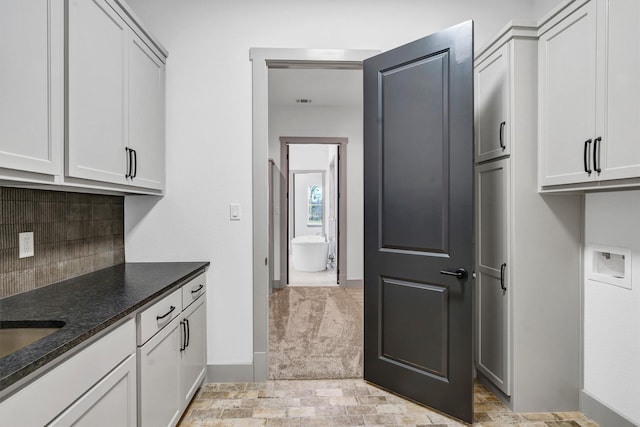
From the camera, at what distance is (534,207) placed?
6.88ft

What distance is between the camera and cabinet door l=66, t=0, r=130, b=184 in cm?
150

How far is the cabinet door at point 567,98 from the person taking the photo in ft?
5.67

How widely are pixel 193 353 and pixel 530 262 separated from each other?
2.06 meters

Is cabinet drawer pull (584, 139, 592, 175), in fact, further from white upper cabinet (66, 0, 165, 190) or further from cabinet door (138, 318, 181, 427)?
white upper cabinet (66, 0, 165, 190)

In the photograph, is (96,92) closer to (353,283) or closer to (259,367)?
(259,367)

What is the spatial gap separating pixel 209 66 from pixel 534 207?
7.50 feet

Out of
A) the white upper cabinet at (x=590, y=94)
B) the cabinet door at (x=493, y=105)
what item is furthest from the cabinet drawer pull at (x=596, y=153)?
the cabinet door at (x=493, y=105)

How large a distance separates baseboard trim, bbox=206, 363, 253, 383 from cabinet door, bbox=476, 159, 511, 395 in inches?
63.2

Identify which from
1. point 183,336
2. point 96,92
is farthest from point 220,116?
point 183,336

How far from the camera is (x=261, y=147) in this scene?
2564mm

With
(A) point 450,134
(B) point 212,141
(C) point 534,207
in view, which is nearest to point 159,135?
(B) point 212,141

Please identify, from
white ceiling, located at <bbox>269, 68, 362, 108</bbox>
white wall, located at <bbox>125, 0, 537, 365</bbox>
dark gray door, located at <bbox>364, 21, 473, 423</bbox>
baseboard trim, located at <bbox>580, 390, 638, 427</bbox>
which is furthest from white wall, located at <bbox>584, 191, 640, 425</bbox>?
white ceiling, located at <bbox>269, 68, 362, 108</bbox>

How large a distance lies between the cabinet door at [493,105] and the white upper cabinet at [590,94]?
6.9 inches

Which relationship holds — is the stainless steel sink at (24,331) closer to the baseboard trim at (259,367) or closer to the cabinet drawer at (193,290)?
the cabinet drawer at (193,290)
